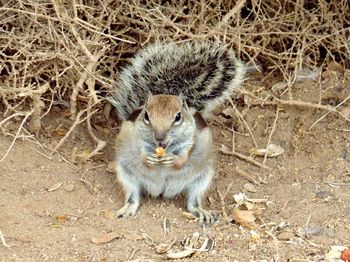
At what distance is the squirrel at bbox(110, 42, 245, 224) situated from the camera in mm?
4891

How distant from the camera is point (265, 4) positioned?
5.84 meters

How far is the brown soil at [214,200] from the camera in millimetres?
4457

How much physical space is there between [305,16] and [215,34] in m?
0.85

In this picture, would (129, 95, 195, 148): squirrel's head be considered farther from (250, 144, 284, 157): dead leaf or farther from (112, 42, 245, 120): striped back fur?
(250, 144, 284, 157): dead leaf

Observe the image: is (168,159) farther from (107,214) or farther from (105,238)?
(105,238)

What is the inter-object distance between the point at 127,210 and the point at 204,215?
439 mm

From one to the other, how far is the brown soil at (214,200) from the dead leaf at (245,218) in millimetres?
35

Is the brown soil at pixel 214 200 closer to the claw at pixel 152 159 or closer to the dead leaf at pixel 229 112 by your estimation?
the dead leaf at pixel 229 112

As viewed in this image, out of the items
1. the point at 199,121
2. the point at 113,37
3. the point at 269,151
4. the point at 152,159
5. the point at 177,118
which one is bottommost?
the point at 269,151

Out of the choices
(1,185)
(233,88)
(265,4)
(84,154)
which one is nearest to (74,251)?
(1,185)

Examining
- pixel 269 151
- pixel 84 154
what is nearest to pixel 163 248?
pixel 84 154

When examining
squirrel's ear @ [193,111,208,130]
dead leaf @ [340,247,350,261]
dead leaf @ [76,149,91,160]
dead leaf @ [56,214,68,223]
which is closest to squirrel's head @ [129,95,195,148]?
squirrel's ear @ [193,111,208,130]

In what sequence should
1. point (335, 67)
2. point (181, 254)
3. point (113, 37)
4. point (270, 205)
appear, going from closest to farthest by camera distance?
point (181, 254), point (113, 37), point (270, 205), point (335, 67)

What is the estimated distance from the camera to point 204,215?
491 centimetres
